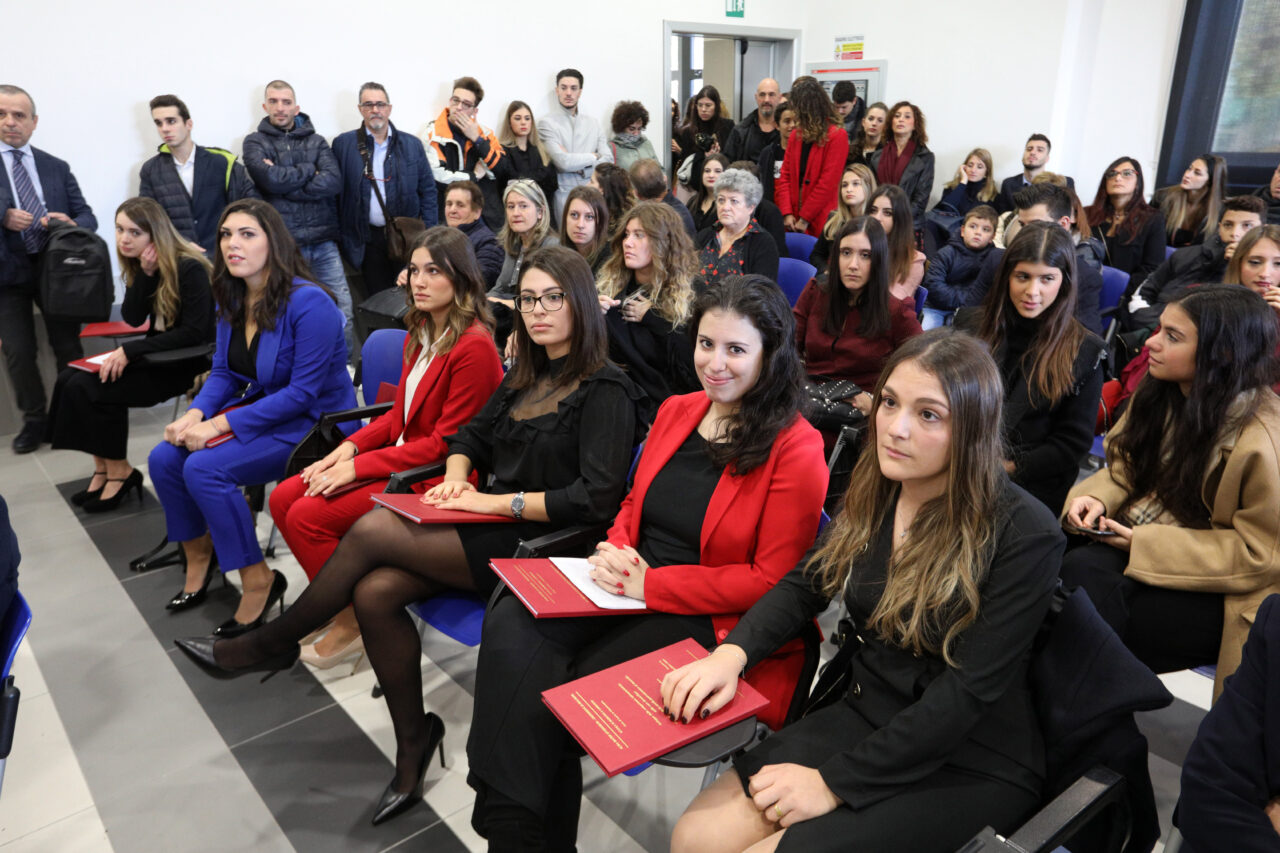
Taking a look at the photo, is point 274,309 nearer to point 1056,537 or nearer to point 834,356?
point 834,356

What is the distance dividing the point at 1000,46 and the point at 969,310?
5015 millimetres

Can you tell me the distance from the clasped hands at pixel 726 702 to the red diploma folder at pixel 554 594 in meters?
0.29

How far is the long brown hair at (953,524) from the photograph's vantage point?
1.38m

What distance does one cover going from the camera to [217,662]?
2219mm

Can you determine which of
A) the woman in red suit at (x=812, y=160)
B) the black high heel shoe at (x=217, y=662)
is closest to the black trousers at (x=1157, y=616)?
the black high heel shoe at (x=217, y=662)

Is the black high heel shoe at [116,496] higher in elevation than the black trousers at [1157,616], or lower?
lower

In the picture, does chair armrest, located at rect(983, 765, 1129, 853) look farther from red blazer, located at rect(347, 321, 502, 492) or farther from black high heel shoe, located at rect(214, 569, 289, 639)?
black high heel shoe, located at rect(214, 569, 289, 639)

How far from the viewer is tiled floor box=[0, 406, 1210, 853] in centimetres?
204

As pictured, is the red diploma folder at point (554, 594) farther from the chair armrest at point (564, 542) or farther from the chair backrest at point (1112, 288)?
the chair backrest at point (1112, 288)

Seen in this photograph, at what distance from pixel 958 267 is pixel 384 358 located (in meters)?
3.13

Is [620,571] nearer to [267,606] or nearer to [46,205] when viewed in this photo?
[267,606]

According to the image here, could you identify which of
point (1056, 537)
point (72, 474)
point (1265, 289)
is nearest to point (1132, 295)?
point (1265, 289)

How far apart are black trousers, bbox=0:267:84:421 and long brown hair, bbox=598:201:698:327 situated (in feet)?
11.4

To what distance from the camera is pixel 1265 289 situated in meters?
2.97
